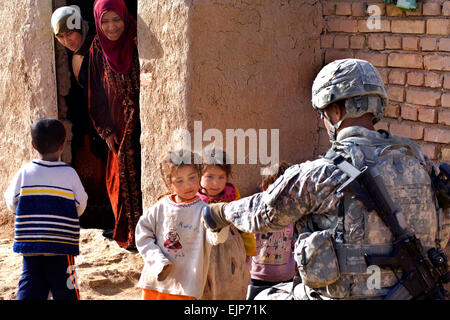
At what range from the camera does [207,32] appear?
4.69 meters

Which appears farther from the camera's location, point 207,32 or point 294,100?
point 294,100

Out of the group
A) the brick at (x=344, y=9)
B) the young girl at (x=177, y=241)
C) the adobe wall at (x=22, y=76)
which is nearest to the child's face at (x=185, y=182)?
the young girl at (x=177, y=241)

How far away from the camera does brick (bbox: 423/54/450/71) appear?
421cm

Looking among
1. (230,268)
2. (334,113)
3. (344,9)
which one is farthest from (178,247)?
(344,9)

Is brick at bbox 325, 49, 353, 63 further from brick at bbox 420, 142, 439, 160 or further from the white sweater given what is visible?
the white sweater

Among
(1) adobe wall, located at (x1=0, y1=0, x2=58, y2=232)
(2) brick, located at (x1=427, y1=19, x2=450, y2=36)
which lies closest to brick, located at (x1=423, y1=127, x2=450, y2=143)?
(2) brick, located at (x1=427, y1=19, x2=450, y2=36)

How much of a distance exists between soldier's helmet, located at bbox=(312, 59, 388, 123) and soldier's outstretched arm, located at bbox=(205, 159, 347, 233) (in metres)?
0.25

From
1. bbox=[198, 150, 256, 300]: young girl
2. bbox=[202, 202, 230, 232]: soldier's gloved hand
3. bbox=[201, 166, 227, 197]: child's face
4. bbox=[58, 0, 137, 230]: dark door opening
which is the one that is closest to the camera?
bbox=[202, 202, 230, 232]: soldier's gloved hand

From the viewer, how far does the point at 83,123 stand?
6.53m

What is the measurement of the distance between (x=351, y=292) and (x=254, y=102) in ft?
8.41

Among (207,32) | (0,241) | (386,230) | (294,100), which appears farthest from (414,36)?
(0,241)

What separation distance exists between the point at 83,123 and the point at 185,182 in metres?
3.28

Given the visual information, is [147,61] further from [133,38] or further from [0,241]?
[0,241]

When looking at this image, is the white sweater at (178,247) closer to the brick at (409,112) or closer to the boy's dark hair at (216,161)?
the boy's dark hair at (216,161)
